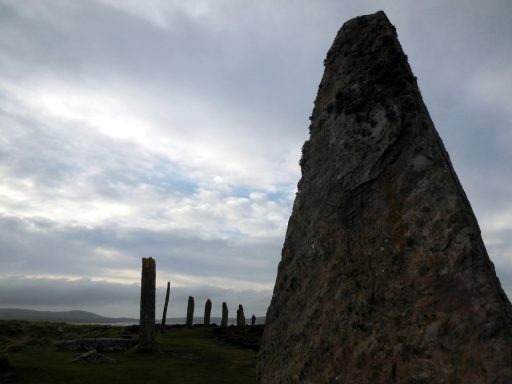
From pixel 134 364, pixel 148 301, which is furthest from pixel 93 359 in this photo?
pixel 148 301

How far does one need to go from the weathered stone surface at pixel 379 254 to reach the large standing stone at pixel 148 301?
13525 millimetres

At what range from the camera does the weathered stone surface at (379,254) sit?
3.26 metres

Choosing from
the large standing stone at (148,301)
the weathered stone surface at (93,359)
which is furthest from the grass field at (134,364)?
the large standing stone at (148,301)

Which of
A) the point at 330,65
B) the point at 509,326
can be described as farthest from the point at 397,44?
the point at 509,326

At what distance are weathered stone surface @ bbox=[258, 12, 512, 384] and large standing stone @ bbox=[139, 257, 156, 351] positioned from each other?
44.4ft

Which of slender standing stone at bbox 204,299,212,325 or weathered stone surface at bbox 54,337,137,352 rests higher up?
slender standing stone at bbox 204,299,212,325

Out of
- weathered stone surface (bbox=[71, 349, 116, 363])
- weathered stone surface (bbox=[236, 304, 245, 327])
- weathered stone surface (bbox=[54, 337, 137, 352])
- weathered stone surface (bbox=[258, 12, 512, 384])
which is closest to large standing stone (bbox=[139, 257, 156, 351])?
weathered stone surface (bbox=[54, 337, 137, 352])

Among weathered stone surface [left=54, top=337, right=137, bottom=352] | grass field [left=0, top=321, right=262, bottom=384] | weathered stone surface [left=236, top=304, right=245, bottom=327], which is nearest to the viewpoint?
grass field [left=0, top=321, right=262, bottom=384]

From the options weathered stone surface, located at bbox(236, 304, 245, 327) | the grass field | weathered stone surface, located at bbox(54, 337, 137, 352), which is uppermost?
weathered stone surface, located at bbox(236, 304, 245, 327)

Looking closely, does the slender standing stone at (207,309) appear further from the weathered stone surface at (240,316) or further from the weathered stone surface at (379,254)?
the weathered stone surface at (379,254)

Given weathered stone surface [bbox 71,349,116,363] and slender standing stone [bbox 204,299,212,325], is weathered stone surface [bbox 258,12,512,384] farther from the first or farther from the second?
slender standing stone [bbox 204,299,212,325]

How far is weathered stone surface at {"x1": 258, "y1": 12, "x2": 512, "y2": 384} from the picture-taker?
3257 mm

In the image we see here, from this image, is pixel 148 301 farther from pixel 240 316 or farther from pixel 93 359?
pixel 240 316

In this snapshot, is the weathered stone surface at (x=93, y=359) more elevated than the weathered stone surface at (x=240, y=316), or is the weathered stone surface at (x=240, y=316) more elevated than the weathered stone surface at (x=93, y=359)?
the weathered stone surface at (x=240, y=316)
